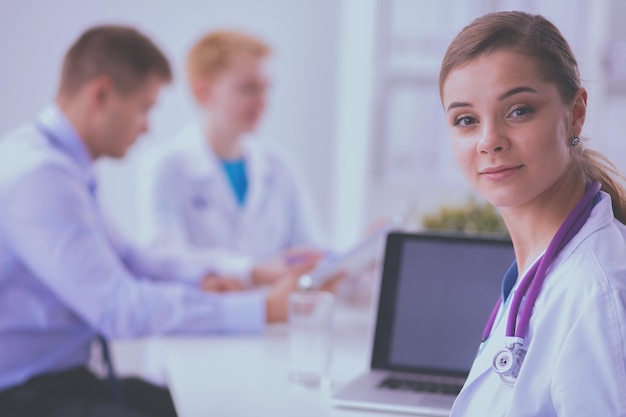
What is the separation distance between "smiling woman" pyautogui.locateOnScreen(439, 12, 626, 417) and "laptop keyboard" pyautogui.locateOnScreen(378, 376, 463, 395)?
387 mm

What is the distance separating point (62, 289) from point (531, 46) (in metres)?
1.27

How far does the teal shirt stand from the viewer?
3.25 m

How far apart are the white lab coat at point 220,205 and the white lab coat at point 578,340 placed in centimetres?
199

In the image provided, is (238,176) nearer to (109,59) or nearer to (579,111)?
(109,59)

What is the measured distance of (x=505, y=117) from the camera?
1.00 meters

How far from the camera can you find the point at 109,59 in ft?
7.04

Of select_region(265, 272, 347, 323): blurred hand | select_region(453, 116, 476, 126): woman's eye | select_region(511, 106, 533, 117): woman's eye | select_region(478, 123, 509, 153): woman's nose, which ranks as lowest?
select_region(265, 272, 347, 323): blurred hand

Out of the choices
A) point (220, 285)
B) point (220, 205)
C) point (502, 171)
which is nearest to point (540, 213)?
point (502, 171)

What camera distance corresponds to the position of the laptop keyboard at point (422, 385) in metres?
1.45

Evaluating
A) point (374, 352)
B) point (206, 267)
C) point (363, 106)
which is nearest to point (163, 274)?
point (206, 267)

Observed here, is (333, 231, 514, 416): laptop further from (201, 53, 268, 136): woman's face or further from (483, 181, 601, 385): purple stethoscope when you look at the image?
(201, 53, 268, 136): woman's face

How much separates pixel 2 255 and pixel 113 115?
470 millimetres

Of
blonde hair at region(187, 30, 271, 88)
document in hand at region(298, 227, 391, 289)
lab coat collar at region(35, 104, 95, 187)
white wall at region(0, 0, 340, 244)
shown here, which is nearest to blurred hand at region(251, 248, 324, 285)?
document in hand at region(298, 227, 391, 289)

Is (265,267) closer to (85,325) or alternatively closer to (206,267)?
A: (206,267)
